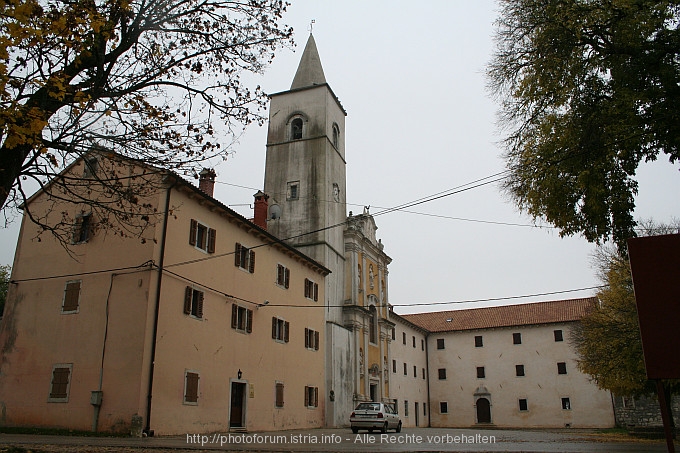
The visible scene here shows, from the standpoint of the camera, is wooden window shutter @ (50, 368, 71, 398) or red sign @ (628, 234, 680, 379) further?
wooden window shutter @ (50, 368, 71, 398)

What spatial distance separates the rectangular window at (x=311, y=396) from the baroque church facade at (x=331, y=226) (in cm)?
136

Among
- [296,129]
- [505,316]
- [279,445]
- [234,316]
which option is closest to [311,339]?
[234,316]

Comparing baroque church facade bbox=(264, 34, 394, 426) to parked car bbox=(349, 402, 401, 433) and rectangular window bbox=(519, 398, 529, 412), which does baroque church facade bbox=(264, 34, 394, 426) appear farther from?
rectangular window bbox=(519, 398, 529, 412)

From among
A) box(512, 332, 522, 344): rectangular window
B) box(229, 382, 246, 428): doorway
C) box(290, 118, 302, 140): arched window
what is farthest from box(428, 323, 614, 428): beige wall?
box(229, 382, 246, 428): doorway

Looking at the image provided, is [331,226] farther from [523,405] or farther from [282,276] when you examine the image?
[523,405]

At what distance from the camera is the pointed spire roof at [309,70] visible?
132 ft

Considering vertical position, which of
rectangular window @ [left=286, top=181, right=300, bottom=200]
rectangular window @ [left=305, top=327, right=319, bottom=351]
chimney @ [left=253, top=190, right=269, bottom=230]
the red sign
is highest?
rectangular window @ [left=286, top=181, right=300, bottom=200]

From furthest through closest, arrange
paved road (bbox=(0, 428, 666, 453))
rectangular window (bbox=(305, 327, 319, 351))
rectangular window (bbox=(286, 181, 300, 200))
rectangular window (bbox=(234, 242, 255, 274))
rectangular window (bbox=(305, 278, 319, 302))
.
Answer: rectangular window (bbox=(286, 181, 300, 200))
rectangular window (bbox=(305, 278, 319, 302))
rectangular window (bbox=(305, 327, 319, 351))
rectangular window (bbox=(234, 242, 255, 274))
paved road (bbox=(0, 428, 666, 453))

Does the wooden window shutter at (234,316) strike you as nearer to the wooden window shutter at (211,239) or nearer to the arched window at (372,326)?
the wooden window shutter at (211,239)

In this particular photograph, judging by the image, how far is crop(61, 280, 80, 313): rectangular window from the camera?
67.6ft

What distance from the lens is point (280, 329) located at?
90.7ft

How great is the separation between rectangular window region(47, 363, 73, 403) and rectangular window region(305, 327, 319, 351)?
13292 mm

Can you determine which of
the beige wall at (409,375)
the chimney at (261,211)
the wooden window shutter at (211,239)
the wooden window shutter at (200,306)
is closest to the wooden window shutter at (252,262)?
the wooden window shutter at (211,239)

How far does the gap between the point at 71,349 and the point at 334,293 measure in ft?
59.6
